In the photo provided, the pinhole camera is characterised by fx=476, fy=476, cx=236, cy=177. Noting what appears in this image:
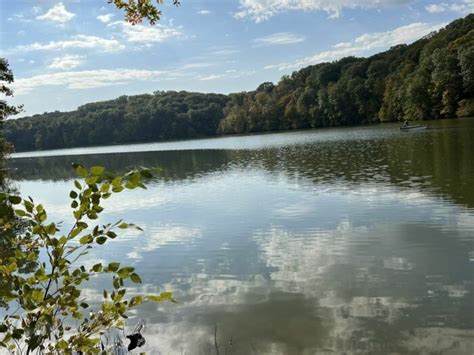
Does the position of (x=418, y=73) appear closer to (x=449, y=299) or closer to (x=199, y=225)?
(x=199, y=225)

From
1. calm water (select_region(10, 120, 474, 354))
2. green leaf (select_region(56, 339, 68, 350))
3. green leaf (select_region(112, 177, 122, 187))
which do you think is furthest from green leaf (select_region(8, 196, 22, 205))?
calm water (select_region(10, 120, 474, 354))

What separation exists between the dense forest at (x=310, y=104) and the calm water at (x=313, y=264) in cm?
2193

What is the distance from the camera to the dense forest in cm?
6900

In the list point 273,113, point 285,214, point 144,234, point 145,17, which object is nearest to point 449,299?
point 145,17

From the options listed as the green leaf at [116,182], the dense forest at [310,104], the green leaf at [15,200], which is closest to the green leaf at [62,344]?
the green leaf at [15,200]

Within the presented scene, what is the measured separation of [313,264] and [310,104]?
325 ft

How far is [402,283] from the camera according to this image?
8.34 m

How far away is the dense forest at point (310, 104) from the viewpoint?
226 feet

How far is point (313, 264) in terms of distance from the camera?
10.0 metres

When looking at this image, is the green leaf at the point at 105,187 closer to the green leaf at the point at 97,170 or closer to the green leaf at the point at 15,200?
the green leaf at the point at 97,170

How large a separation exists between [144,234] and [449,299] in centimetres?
980

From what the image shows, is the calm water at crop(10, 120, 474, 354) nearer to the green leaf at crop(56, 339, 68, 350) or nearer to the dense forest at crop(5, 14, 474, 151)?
the green leaf at crop(56, 339, 68, 350)

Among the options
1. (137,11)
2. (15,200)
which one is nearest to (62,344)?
(15,200)

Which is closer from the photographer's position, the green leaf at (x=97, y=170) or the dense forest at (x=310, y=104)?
the green leaf at (x=97, y=170)
